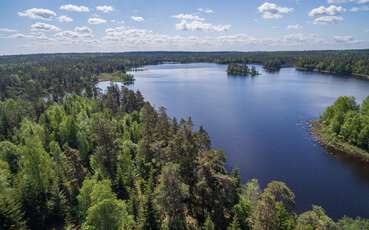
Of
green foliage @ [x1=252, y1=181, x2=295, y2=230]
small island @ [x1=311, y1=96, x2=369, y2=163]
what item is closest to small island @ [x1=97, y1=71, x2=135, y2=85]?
small island @ [x1=311, y1=96, x2=369, y2=163]

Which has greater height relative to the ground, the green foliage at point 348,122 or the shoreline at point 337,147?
the green foliage at point 348,122

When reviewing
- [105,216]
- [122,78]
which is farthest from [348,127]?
[122,78]

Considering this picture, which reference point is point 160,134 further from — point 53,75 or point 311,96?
point 53,75

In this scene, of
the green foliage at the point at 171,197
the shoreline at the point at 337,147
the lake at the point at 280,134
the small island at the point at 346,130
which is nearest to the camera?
the green foliage at the point at 171,197

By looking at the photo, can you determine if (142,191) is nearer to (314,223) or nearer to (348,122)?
(314,223)

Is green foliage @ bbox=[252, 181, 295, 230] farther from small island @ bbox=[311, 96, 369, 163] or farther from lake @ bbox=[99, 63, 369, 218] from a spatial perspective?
small island @ bbox=[311, 96, 369, 163]

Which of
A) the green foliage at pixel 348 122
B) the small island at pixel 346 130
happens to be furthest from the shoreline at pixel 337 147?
the green foliage at pixel 348 122

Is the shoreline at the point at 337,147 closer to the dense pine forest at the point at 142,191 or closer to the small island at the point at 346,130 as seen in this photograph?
the small island at the point at 346,130

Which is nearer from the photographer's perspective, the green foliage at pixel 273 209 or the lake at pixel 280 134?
the green foliage at pixel 273 209
